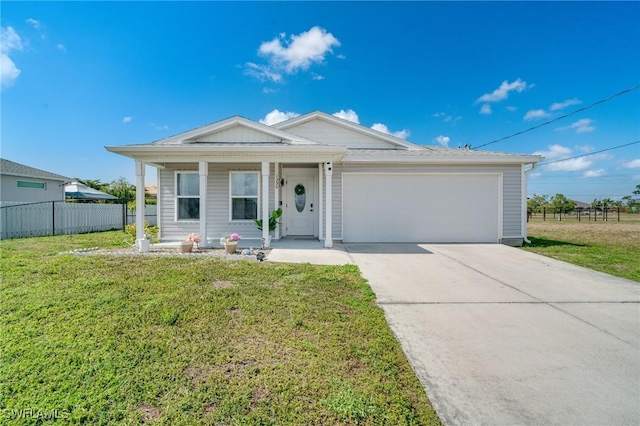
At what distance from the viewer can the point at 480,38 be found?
11469 millimetres

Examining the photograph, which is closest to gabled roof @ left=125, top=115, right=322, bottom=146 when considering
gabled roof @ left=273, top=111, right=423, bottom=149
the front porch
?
the front porch

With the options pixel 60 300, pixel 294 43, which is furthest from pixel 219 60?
pixel 60 300

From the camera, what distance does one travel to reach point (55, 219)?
11570 mm

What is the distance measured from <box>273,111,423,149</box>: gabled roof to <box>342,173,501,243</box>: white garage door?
82.4 inches

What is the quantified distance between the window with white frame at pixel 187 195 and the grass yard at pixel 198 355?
15.6ft

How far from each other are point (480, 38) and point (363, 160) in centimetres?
839

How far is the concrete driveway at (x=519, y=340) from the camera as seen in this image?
77.0 inches

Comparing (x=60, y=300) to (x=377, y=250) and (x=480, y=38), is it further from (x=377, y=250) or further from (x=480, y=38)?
(x=480, y=38)

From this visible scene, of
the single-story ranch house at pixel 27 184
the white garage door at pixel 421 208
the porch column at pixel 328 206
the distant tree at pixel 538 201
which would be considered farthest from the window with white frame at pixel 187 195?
the distant tree at pixel 538 201

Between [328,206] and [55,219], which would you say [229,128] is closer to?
[328,206]

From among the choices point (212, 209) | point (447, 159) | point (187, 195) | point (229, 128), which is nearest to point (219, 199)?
point (212, 209)

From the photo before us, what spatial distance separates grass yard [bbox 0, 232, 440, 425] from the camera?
184 cm

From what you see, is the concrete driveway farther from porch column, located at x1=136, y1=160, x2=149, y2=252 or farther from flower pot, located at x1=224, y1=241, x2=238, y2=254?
porch column, located at x1=136, y1=160, x2=149, y2=252

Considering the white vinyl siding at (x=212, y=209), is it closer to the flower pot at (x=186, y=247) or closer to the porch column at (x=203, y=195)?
the porch column at (x=203, y=195)
